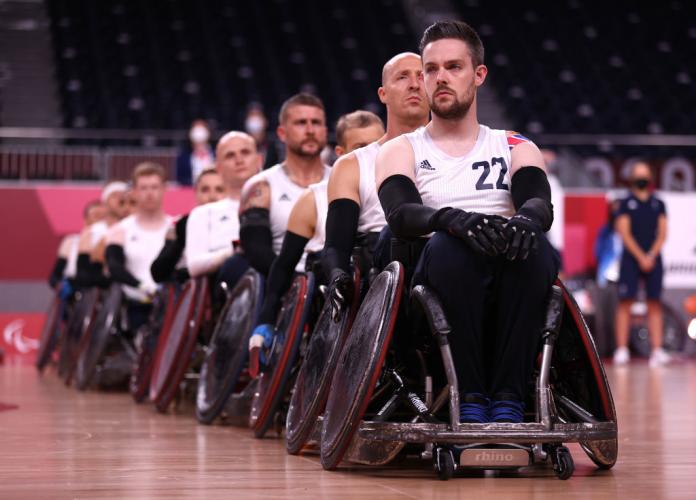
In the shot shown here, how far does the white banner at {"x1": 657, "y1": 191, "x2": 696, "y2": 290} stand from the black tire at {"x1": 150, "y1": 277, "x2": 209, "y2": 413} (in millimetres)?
7998

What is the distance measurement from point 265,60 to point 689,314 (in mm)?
10268

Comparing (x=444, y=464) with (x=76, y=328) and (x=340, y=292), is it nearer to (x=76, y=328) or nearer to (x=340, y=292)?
(x=340, y=292)

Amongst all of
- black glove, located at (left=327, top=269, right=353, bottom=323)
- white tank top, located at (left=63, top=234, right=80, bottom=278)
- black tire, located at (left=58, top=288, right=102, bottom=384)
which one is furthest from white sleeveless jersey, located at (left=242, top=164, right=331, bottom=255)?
white tank top, located at (left=63, top=234, right=80, bottom=278)

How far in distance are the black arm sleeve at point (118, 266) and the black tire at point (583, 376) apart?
242 inches

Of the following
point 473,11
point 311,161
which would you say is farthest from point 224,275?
point 473,11

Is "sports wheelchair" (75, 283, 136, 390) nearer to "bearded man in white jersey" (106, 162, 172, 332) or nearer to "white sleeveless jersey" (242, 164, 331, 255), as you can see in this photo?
"bearded man in white jersey" (106, 162, 172, 332)

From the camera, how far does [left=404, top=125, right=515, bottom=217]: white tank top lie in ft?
14.6

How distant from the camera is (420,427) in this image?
3965mm

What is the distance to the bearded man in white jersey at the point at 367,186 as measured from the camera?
525 centimetres

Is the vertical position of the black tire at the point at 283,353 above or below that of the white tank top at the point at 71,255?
below

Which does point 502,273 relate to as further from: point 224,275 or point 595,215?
point 595,215

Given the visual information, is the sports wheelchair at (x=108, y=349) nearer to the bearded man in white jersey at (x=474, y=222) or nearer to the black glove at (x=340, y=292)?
the black glove at (x=340, y=292)

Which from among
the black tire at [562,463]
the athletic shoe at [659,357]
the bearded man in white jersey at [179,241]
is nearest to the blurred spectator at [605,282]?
the athletic shoe at [659,357]

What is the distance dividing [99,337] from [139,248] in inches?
34.2
